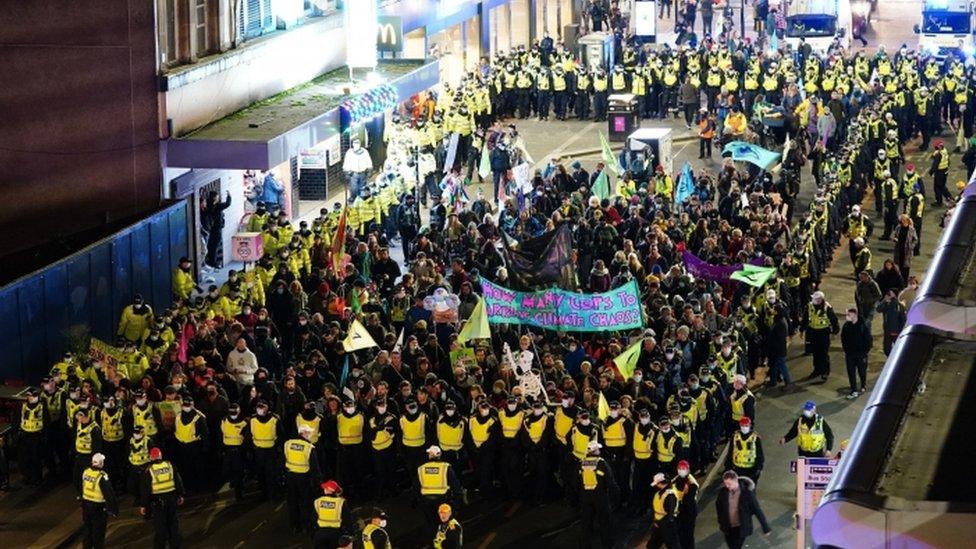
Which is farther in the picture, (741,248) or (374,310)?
(741,248)

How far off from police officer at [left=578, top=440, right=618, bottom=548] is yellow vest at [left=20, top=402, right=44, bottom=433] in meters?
7.20

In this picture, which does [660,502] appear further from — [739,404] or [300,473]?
[300,473]

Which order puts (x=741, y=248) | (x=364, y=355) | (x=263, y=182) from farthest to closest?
1. (x=263, y=182)
2. (x=741, y=248)
3. (x=364, y=355)

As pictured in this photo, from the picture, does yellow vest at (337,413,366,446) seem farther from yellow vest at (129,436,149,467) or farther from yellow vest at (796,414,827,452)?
yellow vest at (796,414,827,452)

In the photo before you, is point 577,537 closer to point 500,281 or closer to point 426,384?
point 426,384

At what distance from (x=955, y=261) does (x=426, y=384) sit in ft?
49.4

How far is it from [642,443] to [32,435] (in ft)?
25.5

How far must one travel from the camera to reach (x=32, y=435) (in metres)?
23.2

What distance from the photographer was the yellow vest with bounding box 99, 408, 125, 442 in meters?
22.9

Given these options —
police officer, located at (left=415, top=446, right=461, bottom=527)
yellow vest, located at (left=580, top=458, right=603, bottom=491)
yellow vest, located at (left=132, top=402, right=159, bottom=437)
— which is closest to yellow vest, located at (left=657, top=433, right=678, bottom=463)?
yellow vest, located at (left=580, top=458, right=603, bottom=491)

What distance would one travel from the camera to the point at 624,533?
71.4 feet

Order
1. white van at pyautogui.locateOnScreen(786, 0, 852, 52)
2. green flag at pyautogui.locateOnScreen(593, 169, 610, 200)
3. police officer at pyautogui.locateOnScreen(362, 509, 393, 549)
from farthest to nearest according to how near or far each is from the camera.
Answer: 1. white van at pyautogui.locateOnScreen(786, 0, 852, 52)
2. green flag at pyautogui.locateOnScreen(593, 169, 610, 200)
3. police officer at pyautogui.locateOnScreen(362, 509, 393, 549)

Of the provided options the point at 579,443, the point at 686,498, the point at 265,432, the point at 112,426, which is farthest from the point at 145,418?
the point at 686,498

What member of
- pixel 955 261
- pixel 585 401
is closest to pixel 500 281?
pixel 585 401
